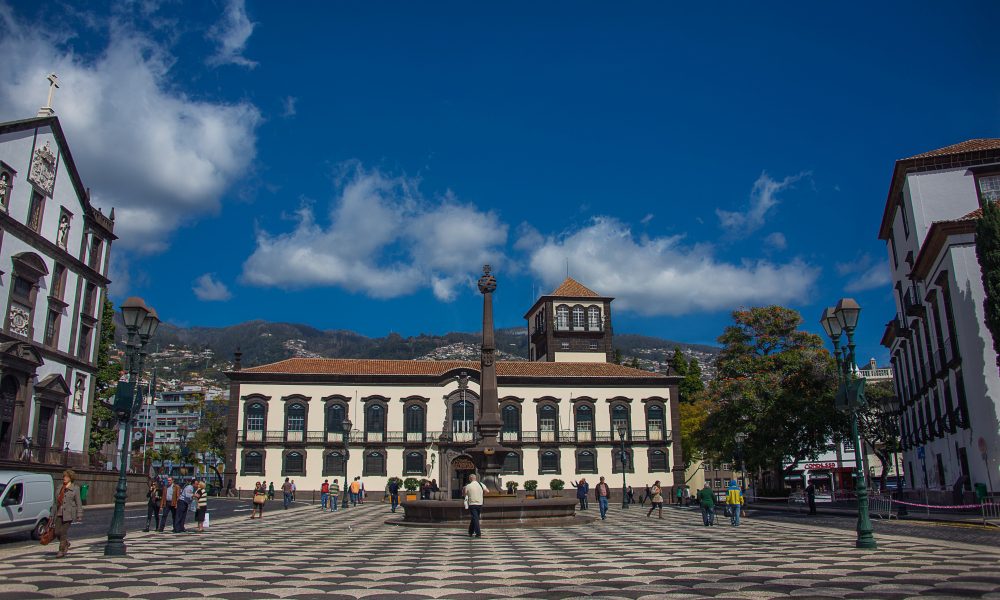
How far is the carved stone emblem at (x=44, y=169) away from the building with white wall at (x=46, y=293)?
42 millimetres

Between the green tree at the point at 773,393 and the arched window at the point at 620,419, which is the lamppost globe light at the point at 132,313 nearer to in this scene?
the green tree at the point at 773,393

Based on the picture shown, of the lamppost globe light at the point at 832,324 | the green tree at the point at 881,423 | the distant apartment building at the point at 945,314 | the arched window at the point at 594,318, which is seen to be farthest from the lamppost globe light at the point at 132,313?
the arched window at the point at 594,318

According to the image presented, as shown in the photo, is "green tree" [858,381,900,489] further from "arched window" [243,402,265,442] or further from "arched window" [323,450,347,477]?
"arched window" [243,402,265,442]

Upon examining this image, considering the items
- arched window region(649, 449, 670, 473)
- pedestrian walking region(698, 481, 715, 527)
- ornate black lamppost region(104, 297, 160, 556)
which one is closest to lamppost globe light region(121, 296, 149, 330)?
ornate black lamppost region(104, 297, 160, 556)

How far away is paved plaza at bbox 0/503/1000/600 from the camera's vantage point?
8562 mm

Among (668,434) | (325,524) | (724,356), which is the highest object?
(724,356)

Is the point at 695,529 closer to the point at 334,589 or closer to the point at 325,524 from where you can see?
the point at 325,524

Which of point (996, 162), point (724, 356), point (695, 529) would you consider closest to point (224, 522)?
point (695, 529)

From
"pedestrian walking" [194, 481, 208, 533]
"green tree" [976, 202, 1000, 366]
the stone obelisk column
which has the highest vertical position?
"green tree" [976, 202, 1000, 366]

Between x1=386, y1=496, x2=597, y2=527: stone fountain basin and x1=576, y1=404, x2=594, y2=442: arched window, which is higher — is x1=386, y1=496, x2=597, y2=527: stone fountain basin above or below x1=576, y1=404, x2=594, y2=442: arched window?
below

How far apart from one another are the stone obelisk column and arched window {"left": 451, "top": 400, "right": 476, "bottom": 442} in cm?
2701

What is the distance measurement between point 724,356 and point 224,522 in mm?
25890

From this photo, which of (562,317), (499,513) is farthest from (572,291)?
(499,513)

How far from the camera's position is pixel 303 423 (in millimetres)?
50688
